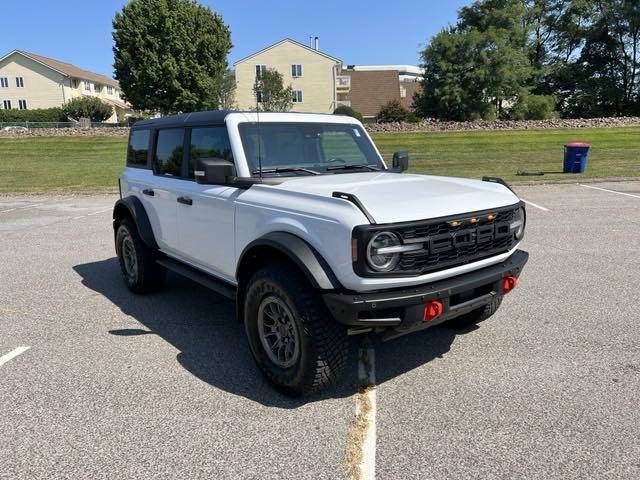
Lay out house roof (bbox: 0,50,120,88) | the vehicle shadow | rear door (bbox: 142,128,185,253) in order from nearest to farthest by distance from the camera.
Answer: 1. the vehicle shadow
2. rear door (bbox: 142,128,185,253)
3. house roof (bbox: 0,50,120,88)

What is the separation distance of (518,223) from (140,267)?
3661mm

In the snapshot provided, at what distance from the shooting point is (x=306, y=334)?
298cm

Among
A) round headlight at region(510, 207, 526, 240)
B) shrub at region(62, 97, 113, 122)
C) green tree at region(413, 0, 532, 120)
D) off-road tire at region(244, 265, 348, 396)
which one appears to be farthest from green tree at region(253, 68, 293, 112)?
off-road tire at region(244, 265, 348, 396)

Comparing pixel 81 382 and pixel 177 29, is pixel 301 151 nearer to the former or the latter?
pixel 81 382

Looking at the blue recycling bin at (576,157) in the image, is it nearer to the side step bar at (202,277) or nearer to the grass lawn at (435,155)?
the grass lawn at (435,155)

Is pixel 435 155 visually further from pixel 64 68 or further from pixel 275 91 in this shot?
pixel 64 68

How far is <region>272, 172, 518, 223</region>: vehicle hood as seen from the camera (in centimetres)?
295

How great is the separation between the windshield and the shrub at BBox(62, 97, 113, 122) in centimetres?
5883

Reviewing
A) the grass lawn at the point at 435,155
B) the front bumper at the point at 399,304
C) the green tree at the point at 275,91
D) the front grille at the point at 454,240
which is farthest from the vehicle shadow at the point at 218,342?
the green tree at the point at 275,91

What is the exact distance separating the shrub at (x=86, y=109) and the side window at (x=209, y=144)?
58464 millimetres

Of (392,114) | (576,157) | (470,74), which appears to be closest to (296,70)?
(392,114)

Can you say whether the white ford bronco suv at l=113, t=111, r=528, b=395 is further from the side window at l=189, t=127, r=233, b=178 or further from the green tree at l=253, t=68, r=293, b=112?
the green tree at l=253, t=68, r=293, b=112

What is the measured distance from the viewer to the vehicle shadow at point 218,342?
11.3 feet

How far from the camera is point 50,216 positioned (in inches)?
430
